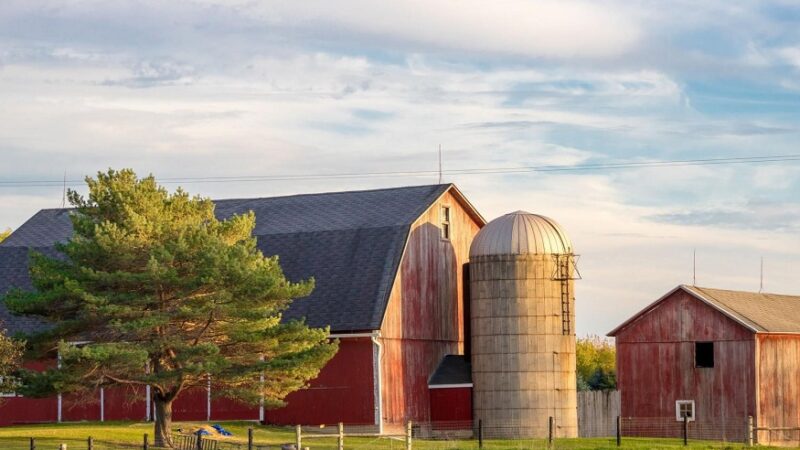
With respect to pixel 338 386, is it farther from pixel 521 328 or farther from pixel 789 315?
pixel 789 315

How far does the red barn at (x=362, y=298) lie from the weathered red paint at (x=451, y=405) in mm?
350

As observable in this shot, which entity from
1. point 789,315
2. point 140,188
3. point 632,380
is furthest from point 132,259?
point 789,315

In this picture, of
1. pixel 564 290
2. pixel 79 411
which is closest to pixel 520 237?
pixel 564 290

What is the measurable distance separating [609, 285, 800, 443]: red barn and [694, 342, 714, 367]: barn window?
4cm

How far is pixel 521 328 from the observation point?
49938mm

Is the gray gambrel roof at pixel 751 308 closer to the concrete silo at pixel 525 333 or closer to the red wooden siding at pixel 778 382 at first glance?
the red wooden siding at pixel 778 382

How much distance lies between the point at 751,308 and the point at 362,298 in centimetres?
1545

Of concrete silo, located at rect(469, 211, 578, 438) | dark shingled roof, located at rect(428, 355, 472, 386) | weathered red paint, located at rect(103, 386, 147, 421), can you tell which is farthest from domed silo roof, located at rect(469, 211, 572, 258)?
weathered red paint, located at rect(103, 386, 147, 421)

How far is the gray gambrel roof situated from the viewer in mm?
52625

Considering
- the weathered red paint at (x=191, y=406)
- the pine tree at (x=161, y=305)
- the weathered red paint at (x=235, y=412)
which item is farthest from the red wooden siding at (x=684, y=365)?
the pine tree at (x=161, y=305)

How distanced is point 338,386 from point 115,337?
9.50 m

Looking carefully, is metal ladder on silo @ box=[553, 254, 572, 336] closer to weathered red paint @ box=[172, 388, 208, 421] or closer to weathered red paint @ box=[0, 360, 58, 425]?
weathered red paint @ box=[172, 388, 208, 421]

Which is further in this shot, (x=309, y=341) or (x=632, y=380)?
(x=632, y=380)

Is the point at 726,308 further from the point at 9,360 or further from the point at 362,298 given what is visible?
the point at 9,360
